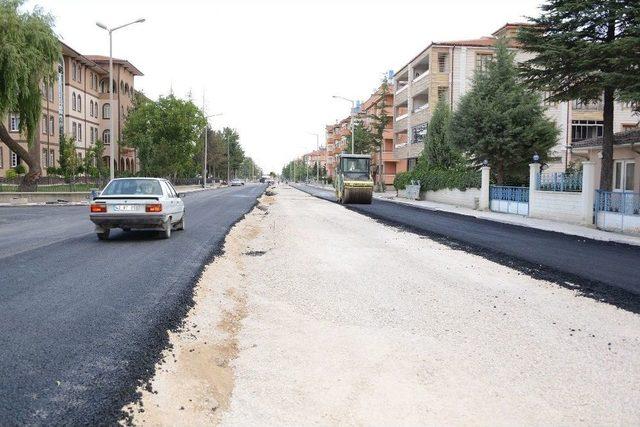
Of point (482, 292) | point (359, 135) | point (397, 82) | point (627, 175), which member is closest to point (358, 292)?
point (482, 292)

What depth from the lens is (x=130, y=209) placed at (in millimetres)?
13078

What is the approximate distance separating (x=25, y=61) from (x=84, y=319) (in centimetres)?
3156

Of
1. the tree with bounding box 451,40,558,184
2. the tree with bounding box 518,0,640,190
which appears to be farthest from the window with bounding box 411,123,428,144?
the tree with bounding box 518,0,640,190

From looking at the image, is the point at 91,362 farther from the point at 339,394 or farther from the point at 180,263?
the point at 180,263

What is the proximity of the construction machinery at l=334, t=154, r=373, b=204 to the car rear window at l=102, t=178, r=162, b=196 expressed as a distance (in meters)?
20.2

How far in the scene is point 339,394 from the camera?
14.8ft

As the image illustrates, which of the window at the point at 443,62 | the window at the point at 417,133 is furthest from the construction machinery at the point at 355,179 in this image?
the window at the point at 417,133

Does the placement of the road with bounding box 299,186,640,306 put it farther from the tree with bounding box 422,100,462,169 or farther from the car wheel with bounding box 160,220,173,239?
the tree with bounding box 422,100,462,169

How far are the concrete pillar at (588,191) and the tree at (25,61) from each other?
29.3 m

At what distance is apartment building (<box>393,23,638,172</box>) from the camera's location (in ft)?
144

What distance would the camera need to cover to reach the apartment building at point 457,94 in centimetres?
4391

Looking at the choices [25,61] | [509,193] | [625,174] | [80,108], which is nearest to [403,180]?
[509,193]

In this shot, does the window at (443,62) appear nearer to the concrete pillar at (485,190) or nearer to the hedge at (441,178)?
the hedge at (441,178)

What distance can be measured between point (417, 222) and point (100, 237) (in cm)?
1183
